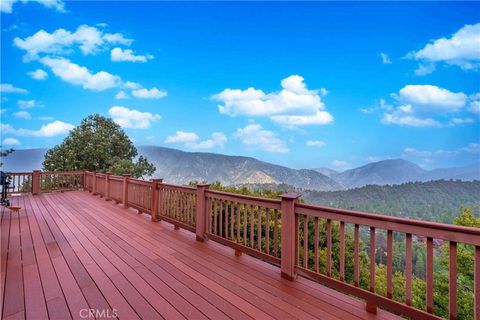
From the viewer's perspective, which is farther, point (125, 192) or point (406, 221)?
point (125, 192)

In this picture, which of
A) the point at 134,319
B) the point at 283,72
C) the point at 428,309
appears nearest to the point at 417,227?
the point at 428,309

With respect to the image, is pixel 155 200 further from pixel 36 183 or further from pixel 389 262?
pixel 36 183

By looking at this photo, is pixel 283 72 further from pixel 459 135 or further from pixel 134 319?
pixel 459 135

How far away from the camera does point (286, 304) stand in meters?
2.39

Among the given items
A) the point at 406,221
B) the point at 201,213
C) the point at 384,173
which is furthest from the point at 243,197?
the point at 384,173

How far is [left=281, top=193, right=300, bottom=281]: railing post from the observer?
2.95 metres

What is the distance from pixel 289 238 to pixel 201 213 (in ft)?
5.98

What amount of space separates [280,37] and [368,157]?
117 meters

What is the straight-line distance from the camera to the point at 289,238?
9.76 ft

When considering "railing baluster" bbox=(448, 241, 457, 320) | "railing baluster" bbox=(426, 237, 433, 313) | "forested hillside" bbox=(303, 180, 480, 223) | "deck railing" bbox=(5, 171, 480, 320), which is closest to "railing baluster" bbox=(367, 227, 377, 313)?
"deck railing" bbox=(5, 171, 480, 320)

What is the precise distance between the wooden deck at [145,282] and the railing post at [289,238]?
5.9 inches

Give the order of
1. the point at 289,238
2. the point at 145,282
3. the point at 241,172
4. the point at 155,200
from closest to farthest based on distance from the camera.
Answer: the point at 145,282 < the point at 289,238 < the point at 155,200 < the point at 241,172

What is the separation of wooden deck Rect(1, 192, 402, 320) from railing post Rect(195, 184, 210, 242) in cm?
16

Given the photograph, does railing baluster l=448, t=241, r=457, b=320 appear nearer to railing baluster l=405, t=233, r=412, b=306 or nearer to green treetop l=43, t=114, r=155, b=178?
railing baluster l=405, t=233, r=412, b=306
